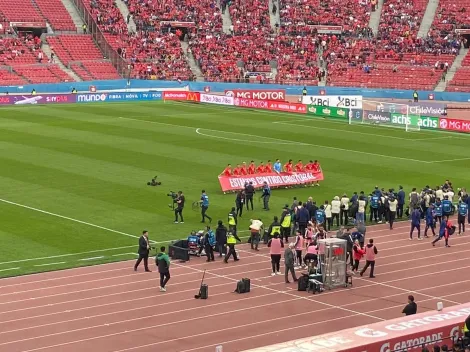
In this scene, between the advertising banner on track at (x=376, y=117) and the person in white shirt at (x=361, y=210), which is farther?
the advertising banner on track at (x=376, y=117)

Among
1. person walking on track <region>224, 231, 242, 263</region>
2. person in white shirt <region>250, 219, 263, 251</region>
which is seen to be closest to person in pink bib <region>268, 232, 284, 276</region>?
person walking on track <region>224, 231, 242, 263</region>

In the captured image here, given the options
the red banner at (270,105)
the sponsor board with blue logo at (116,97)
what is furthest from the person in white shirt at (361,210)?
the sponsor board with blue logo at (116,97)

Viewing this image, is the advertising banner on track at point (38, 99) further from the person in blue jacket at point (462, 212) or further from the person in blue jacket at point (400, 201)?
the person in blue jacket at point (462, 212)

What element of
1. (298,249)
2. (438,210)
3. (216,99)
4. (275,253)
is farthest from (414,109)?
(275,253)

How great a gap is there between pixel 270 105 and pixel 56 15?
1250 inches

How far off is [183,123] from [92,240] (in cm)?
3534

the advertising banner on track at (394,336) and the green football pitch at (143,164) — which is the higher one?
the advertising banner on track at (394,336)

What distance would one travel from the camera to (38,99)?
83250 millimetres

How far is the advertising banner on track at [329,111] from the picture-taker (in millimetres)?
75250

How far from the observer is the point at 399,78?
96.2m

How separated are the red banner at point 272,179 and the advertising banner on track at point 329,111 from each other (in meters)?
28.3

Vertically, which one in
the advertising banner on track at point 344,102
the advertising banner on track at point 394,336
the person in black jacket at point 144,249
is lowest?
the advertising banner on track at point 344,102

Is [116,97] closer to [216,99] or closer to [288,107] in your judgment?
[216,99]

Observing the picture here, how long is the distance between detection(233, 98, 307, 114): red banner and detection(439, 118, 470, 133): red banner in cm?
1288
